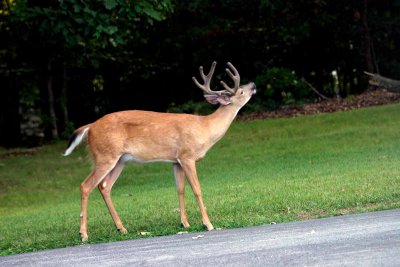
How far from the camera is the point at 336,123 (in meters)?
24.5

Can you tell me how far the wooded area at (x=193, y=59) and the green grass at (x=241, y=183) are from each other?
3103 millimetres

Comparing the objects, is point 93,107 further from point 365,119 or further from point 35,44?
point 365,119

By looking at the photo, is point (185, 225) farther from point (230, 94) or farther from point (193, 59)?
point (193, 59)

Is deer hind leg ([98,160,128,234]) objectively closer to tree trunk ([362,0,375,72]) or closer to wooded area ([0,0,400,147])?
wooded area ([0,0,400,147])

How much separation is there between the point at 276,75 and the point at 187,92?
4.00 meters

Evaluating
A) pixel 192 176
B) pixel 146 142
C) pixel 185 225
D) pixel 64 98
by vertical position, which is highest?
pixel 146 142

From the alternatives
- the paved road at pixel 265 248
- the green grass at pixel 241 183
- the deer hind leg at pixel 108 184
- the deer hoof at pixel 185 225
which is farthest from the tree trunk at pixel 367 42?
the paved road at pixel 265 248

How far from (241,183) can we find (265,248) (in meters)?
7.75

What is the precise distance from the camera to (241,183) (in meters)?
17.4

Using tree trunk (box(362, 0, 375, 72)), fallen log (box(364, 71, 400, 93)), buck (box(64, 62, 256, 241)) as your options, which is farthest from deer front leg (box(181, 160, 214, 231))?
tree trunk (box(362, 0, 375, 72))

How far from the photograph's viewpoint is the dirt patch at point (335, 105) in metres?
26.9

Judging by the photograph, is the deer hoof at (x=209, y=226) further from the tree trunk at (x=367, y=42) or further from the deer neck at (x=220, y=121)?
the tree trunk at (x=367, y=42)

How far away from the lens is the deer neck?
43.1ft

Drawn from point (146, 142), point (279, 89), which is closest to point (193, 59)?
point (279, 89)
